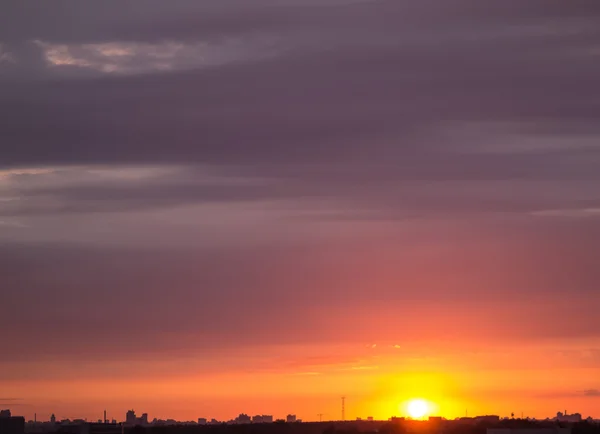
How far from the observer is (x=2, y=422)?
199 meters

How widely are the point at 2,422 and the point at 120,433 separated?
19.8 meters

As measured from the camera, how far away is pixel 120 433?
631ft
